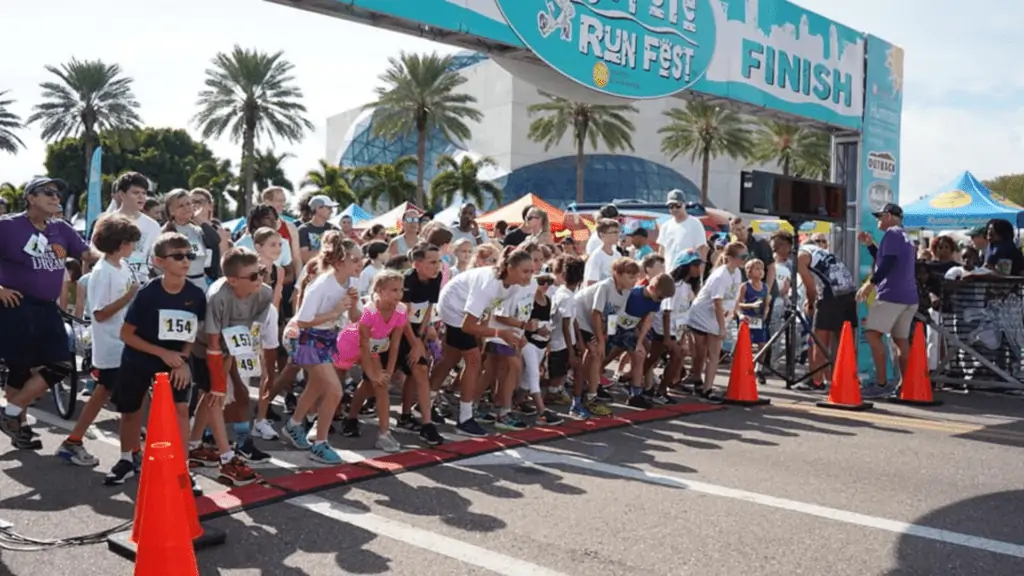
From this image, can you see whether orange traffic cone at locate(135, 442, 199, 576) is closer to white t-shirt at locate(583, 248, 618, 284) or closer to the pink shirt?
the pink shirt

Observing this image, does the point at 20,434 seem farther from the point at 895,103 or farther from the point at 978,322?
the point at 895,103

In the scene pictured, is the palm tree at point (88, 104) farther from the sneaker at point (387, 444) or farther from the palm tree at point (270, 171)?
the sneaker at point (387, 444)

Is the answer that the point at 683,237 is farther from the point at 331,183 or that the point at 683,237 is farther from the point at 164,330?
the point at 331,183

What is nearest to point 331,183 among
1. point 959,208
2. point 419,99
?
point 419,99

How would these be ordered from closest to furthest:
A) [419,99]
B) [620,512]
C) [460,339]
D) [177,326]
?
1. [620,512]
2. [177,326]
3. [460,339]
4. [419,99]

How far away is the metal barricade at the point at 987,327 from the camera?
10.6m

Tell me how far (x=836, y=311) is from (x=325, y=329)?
22.1 feet

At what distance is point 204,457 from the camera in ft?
19.0

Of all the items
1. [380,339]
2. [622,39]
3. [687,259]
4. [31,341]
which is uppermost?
[622,39]

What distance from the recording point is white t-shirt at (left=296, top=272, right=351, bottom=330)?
20.1 feet

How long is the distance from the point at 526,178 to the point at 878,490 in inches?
3009

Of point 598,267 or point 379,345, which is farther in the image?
point 598,267

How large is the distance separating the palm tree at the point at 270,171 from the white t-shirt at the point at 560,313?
58633 millimetres

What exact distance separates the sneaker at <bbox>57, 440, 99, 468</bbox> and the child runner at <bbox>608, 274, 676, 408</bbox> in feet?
15.0
